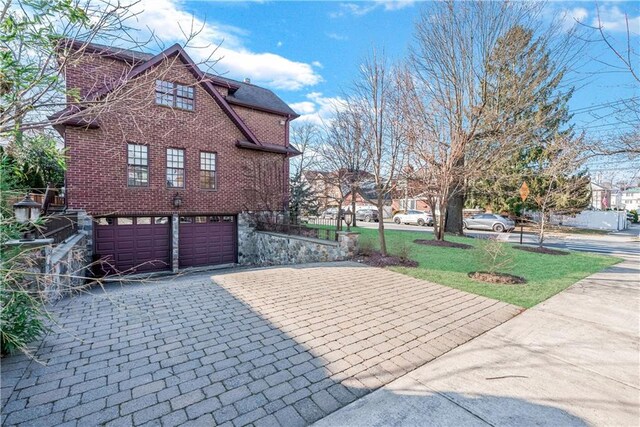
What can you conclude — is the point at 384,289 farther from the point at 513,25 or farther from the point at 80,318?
the point at 513,25

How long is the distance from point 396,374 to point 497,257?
5.73 meters

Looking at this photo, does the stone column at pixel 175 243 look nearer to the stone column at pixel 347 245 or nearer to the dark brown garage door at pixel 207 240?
the dark brown garage door at pixel 207 240

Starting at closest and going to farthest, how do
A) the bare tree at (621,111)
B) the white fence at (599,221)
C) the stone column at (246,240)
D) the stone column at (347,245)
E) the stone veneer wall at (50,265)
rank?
the stone veneer wall at (50,265) → the bare tree at (621,111) → the stone column at (347,245) → the stone column at (246,240) → the white fence at (599,221)

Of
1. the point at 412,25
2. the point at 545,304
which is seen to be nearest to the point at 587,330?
the point at 545,304

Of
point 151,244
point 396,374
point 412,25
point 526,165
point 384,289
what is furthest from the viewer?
point 526,165

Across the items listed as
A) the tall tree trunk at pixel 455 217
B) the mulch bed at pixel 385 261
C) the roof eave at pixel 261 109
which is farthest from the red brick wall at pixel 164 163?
the tall tree trunk at pixel 455 217

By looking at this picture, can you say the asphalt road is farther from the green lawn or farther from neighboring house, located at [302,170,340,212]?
neighboring house, located at [302,170,340,212]

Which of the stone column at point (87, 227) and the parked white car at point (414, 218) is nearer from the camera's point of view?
the stone column at point (87, 227)

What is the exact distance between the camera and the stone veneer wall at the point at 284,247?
9359mm

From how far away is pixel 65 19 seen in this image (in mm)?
2172

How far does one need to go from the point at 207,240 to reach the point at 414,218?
831 inches

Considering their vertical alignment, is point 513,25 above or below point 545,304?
above

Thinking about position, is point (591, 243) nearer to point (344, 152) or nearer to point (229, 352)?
point (344, 152)

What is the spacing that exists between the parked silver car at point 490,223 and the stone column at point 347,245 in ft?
54.8
